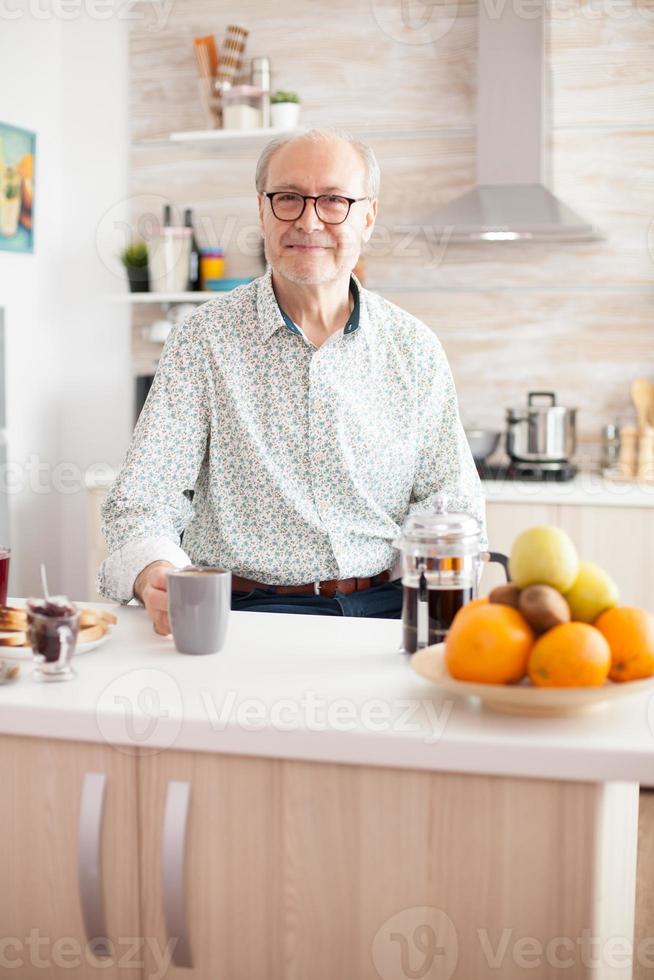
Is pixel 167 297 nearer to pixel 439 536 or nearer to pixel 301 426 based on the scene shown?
pixel 301 426

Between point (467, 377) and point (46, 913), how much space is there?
9.20ft

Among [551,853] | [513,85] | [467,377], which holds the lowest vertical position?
[551,853]

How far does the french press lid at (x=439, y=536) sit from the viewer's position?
4.24 ft

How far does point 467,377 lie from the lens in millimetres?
3723

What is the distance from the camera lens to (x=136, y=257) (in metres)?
3.86

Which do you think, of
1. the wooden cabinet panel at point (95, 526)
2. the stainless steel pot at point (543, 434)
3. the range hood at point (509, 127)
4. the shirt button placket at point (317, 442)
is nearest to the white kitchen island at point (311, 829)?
the shirt button placket at point (317, 442)

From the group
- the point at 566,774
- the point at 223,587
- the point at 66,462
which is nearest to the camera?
the point at 566,774

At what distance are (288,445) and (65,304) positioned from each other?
2427 mm

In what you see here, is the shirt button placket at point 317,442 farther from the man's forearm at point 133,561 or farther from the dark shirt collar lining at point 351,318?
the man's forearm at point 133,561

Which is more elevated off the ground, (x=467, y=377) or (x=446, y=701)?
(x=467, y=377)

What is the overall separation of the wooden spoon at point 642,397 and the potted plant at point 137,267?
1.76 m

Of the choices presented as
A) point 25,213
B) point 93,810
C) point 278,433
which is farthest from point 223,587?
point 25,213

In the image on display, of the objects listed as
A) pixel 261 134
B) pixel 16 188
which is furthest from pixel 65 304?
pixel 261 134

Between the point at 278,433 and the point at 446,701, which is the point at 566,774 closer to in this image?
the point at 446,701
